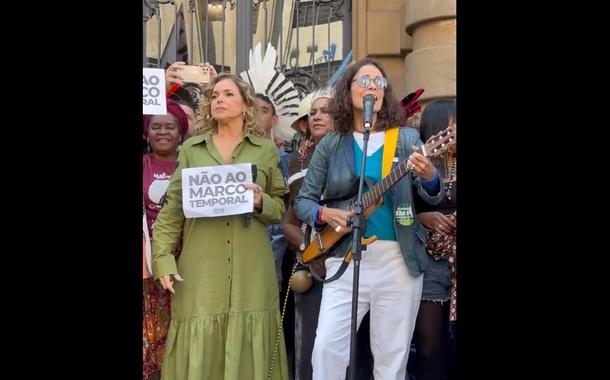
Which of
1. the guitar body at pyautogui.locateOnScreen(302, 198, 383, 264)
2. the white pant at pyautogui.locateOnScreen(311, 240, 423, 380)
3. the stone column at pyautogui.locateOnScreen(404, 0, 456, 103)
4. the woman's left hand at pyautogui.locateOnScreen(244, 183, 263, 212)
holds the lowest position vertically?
the white pant at pyautogui.locateOnScreen(311, 240, 423, 380)

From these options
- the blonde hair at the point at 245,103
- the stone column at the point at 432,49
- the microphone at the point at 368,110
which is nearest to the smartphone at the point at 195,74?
the blonde hair at the point at 245,103

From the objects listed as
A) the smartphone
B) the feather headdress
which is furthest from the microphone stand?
the feather headdress

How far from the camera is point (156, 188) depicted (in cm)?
730

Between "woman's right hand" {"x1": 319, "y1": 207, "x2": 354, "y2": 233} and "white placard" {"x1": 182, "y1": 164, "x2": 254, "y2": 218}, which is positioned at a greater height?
"white placard" {"x1": 182, "y1": 164, "x2": 254, "y2": 218}

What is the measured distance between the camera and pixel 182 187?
6.72 meters

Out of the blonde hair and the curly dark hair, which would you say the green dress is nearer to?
the blonde hair

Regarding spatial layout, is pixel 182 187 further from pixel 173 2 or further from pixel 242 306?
pixel 173 2

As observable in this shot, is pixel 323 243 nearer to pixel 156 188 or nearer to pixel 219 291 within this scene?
pixel 219 291

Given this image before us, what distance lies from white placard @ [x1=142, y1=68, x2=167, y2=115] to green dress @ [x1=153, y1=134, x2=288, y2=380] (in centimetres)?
41

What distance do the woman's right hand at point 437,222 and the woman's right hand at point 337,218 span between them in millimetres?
538

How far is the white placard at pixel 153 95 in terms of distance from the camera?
712cm

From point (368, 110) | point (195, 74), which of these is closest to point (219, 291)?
point (368, 110)

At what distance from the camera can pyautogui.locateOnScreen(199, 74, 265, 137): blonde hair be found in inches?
277
